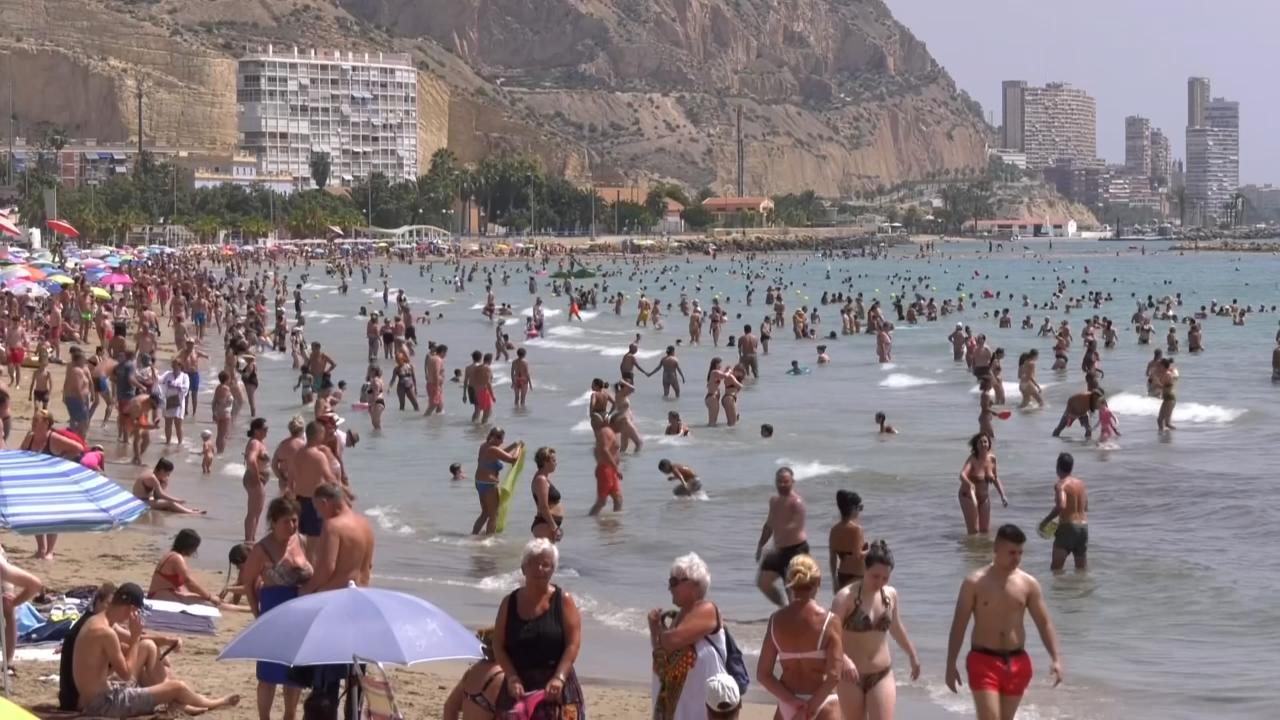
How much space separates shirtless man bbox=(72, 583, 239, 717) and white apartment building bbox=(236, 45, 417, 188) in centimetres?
12180

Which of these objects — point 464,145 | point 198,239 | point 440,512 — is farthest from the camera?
point 464,145

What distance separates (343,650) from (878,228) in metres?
165

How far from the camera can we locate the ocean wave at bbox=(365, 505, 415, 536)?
1453cm

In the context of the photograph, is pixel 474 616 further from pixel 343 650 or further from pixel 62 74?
pixel 62 74

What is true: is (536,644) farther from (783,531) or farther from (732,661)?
(783,531)

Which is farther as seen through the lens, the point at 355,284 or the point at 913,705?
the point at 355,284

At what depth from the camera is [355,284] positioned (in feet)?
224

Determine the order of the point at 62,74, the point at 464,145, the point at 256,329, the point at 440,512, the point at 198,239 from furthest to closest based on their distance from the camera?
the point at 464,145 → the point at 62,74 → the point at 198,239 → the point at 256,329 → the point at 440,512

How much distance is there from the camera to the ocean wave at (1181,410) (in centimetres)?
2358

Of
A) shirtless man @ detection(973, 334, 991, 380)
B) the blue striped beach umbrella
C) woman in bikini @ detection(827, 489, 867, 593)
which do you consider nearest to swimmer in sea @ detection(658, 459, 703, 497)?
woman in bikini @ detection(827, 489, 867, 593)

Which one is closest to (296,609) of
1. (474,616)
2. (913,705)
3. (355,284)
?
(913,705)

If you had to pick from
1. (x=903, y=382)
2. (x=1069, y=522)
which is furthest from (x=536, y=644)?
(x=903, y=382)

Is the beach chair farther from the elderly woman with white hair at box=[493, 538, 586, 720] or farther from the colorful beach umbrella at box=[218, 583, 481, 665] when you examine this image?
the elderly woman with white hair at box=[493, 538, 586, 720]

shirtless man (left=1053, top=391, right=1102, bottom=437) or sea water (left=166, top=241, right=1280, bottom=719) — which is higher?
shirtless man (left=1053, top=391, right=1102, bottom=437)
